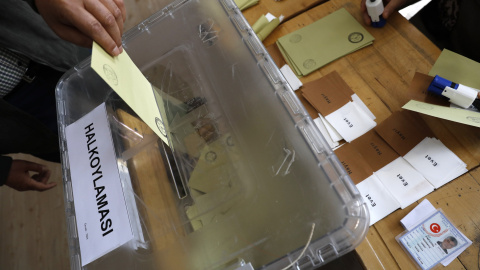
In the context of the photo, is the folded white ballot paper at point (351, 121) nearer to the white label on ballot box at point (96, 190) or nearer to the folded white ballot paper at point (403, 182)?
the folded white ballot paper at point (403, 182)

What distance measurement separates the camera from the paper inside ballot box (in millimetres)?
706

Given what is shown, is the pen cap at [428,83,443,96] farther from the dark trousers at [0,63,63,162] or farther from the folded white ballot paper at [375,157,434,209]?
the dark trousers at [0,63,63,162]

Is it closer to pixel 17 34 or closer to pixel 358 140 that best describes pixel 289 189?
pixel 358 140

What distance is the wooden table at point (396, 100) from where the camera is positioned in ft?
2.02

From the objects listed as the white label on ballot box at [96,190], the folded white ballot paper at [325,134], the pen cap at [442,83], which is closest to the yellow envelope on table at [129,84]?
the white label on ballot box at [96,190]

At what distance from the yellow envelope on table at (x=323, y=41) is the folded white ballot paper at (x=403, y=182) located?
0.31 m

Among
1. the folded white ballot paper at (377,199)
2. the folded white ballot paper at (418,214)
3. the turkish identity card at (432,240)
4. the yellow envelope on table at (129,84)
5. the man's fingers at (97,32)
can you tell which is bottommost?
the turkish identity card at (432,240)

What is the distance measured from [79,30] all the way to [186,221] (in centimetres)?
38

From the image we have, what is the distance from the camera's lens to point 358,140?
738mm

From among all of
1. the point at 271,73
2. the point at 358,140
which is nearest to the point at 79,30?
the point at 271,73

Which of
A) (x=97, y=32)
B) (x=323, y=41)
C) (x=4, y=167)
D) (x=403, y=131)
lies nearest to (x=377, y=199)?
(x=403, y=131)

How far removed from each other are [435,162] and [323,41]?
0.41m

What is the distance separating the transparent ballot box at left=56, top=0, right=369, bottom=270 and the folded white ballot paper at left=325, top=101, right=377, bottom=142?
0.23 meters

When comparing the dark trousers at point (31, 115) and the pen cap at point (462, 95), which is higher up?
the dark trousers at point (31, 115)
